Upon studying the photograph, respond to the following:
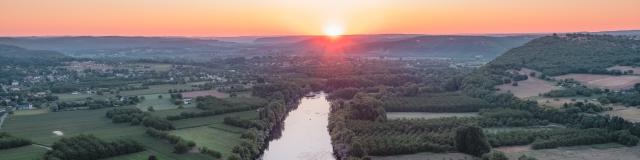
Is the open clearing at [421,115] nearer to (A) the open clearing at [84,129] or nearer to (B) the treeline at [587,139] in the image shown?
(A) the open clearing at [84,129]

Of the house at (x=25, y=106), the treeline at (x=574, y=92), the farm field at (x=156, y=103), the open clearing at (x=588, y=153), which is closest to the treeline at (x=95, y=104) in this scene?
the farm field at (x=156, y=103)

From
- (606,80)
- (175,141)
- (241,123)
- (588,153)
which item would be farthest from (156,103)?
(606,80)

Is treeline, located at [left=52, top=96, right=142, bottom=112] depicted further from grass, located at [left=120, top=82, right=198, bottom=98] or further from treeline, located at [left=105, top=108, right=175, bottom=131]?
grass, located at [left=120, top=82, right=198, bottom=98]

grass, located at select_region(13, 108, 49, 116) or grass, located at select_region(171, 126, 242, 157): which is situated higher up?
grass, located at select_region(171, 126, 242, 157)

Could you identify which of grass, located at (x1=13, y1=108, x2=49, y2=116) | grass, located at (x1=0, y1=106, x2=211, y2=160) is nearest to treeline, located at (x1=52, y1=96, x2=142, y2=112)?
grass, located at (x1=13, y1=108, x2=49, y2=116)

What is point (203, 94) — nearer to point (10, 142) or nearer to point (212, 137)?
point (212, 137)
